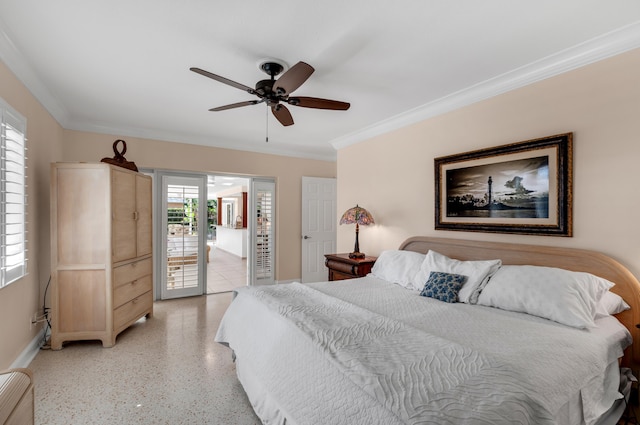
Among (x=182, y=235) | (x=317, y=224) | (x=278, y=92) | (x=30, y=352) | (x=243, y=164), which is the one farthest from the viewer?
(x=317, y=224)

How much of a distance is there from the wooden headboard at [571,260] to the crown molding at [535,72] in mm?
1360

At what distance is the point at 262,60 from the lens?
2.34 metres

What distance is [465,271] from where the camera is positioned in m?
2.52

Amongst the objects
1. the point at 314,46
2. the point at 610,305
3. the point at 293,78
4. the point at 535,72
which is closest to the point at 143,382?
the point at 293,78

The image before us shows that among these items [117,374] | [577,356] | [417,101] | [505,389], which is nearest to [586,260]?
[577,356]

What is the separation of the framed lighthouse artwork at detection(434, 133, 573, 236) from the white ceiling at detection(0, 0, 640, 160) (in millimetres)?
580

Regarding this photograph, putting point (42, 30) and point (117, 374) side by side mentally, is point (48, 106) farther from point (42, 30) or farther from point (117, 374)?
point (117, 374)

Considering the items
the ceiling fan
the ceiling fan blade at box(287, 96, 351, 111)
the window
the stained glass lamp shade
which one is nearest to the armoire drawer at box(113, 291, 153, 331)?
the window

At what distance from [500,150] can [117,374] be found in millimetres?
3762

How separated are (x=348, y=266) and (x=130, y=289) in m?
2.48

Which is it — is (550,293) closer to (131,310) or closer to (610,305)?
(610,305)

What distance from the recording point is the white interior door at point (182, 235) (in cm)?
466

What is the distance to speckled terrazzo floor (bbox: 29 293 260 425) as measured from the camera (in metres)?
2.02

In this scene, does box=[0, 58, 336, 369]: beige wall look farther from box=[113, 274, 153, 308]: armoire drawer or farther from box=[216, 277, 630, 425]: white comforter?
box=[216, 277, 630, 425]: white comforter
